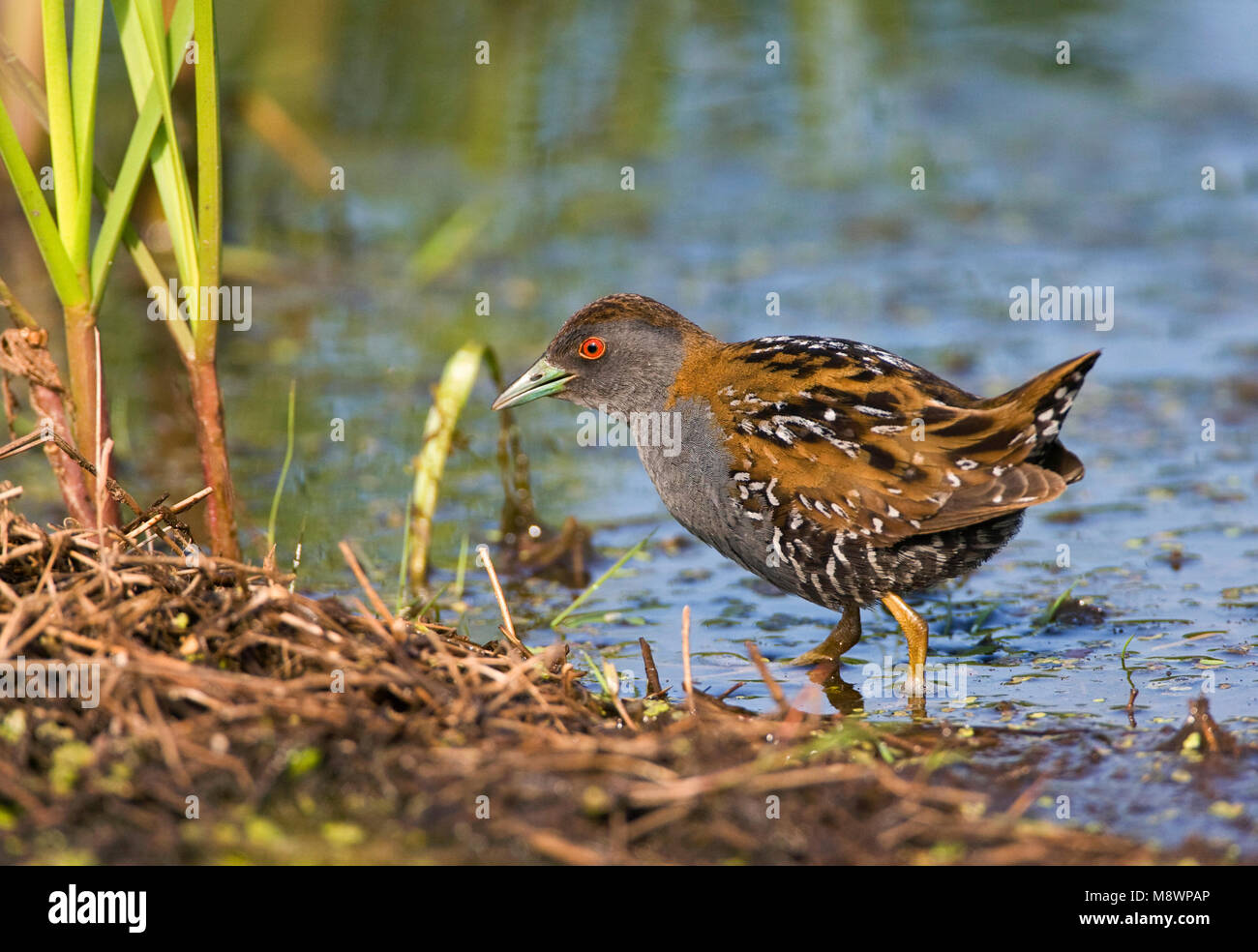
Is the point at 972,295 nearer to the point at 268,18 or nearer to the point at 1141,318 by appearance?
the point at 1141,318

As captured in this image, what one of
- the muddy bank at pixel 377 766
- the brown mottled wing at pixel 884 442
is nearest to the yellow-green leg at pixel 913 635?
the brown mottled wing at pixel 884 442

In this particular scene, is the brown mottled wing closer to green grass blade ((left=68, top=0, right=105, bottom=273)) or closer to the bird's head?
the bird's head

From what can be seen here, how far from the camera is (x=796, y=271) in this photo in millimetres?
9828

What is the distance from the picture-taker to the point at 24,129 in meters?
8.78

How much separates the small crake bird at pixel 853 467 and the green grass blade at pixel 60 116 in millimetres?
2098

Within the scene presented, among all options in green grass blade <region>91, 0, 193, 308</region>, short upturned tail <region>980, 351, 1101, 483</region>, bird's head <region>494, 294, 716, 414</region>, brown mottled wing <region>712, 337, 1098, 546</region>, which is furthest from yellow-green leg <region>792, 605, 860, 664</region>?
green grass blade <region>91, 0, 193, 308</region>

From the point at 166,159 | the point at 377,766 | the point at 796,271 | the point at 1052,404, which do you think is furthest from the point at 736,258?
the point at 377,766

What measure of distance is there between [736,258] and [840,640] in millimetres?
5072

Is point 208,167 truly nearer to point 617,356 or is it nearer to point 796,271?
point 617,356

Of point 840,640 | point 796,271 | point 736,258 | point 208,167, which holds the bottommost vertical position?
point 840,640
